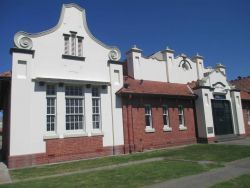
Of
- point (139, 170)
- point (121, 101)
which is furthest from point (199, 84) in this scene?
point (139, 170)

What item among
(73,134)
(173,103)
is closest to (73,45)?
(73,134)

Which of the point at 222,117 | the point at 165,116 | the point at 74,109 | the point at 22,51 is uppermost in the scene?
the point at 22,51

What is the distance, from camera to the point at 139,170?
10.4 meters

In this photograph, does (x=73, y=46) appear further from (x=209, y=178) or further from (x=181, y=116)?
(x=209, y=178)

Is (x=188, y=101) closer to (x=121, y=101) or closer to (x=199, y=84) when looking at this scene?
(x=199, y=84)

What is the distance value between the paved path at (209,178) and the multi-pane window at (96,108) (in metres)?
8.49

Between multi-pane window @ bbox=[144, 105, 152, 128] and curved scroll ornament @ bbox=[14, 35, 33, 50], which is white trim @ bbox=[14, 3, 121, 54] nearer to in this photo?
curved scroll ornament @ bbox=[14, 35, 33, 50]

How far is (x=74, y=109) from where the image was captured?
15.8m

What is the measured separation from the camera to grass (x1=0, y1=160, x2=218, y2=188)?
8.32 meters

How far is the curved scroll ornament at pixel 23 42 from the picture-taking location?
14405 mm

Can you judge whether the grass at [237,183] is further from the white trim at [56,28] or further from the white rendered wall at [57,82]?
the white trim at [56,28]

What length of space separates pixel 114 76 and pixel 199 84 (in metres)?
8.97

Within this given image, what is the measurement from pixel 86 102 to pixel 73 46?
373 cm

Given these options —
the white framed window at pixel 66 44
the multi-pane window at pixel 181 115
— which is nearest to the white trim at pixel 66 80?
the white framed window at pixel 66 44
